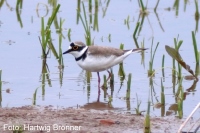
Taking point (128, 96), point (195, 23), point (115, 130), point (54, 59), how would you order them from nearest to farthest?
1. point (115, 130)
2. point (128, 96)
3. point (54, 59)
4. point (195, 23)

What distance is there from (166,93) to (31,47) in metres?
2.84

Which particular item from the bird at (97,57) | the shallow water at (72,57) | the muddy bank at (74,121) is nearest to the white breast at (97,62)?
the bird at (97,57)

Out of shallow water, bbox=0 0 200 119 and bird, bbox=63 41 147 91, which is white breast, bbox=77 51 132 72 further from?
shallow water, bbox=0 0 200 119

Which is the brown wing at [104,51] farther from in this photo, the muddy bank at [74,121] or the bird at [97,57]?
the muddy bank at [74,121]

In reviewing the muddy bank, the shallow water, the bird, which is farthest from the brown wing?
the muddy bank

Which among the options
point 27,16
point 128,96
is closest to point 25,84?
point 128,96

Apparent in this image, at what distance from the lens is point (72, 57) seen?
37.8 feet

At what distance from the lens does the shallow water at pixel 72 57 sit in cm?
945

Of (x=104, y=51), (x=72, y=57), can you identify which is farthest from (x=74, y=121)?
(x=72, y=57)

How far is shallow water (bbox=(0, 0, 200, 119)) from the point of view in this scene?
31.0 ft

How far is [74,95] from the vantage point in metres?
9.57

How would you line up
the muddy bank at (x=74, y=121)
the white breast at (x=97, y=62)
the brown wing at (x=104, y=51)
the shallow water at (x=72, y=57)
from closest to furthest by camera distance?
the muddy bank at (x=74, y=121) → the shallow water at (x=72, y=57) → the white breast at (x=97, y=62) → the brown wing at (x=104, y=51)

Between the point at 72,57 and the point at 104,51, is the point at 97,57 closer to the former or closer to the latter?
the point at 104,51

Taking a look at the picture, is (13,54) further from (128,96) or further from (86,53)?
(128,96)
